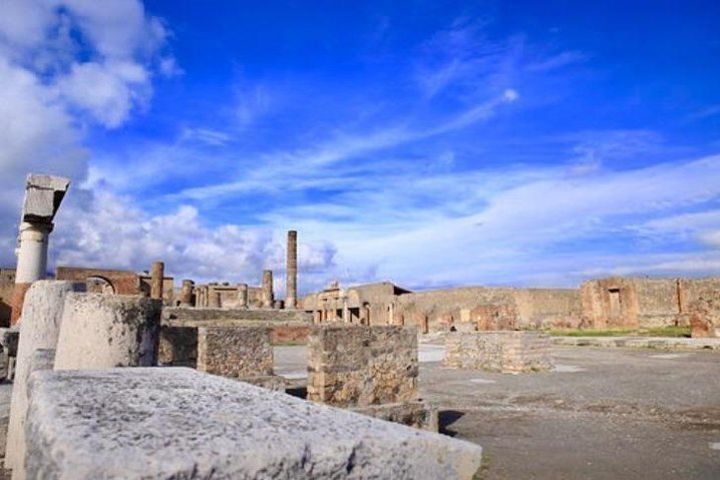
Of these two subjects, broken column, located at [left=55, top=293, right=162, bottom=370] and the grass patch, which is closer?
broken column, located at [left=55, top=293, right=162, bottom=370]

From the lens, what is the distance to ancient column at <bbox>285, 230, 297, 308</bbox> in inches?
1501

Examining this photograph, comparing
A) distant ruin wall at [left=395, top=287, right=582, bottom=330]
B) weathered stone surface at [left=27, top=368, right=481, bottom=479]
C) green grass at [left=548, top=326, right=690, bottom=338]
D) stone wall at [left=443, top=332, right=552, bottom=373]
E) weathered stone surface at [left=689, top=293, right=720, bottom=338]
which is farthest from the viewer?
distant ruin wall at [left=395, top=287, right=582, bottom=330]

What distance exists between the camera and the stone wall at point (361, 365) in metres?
6.52

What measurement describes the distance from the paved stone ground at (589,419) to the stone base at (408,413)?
47 cm

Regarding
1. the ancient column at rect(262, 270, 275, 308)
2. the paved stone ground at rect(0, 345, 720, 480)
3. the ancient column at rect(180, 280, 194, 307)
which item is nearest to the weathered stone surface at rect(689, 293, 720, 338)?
the paved stone ground at rect(0, 345, 720, 480)

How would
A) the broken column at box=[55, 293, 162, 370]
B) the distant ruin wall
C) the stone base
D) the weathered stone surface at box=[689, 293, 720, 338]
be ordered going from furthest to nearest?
1. the distant ruin wall
2. the weathered stone surface at box=[689, 293, 720, 338]
3. the stone base
4. the broken column at box=[55, 293, 162, 370]

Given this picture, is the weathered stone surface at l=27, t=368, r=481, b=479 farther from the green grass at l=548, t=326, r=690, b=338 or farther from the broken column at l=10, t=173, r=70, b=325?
the green grass at l=548, t=326, r=690, b=338

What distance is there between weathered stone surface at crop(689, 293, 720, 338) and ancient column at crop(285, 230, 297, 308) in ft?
77.9

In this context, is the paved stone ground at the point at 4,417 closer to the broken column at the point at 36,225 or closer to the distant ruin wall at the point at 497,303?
the broken column at the point at 36,225

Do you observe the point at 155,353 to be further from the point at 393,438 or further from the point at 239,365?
the point at 239,365

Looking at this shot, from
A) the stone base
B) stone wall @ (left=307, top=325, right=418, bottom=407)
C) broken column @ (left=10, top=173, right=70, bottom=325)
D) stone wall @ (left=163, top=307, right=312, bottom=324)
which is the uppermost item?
broken column @ (left=10, top=173, right=70, bottom=325)

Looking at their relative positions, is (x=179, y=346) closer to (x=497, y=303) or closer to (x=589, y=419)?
(x=589, y=419)

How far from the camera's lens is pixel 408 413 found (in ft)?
21.9

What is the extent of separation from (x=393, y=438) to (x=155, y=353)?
3.29 metres
